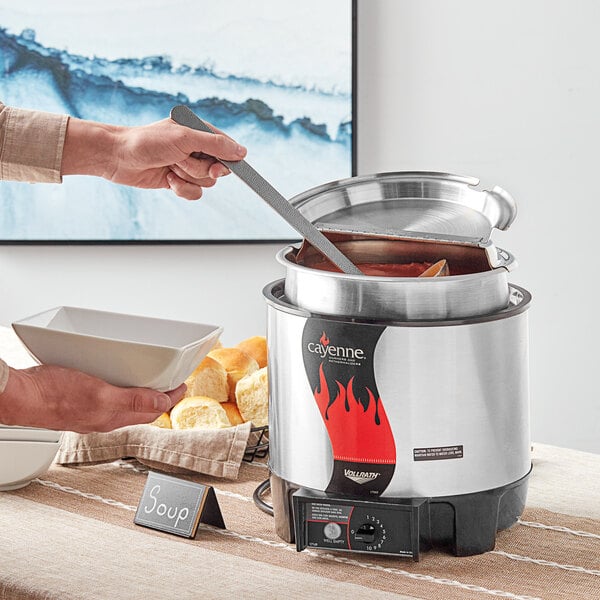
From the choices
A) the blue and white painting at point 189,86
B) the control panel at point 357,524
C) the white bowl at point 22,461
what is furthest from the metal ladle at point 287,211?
the blue and white painting at point 189,86

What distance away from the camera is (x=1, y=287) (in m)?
3.00

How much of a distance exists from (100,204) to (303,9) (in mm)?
891

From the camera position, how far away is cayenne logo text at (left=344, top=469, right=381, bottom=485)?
1.09 meters

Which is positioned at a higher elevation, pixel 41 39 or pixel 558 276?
pixel 41 39

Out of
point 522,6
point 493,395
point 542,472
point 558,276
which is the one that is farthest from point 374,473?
point 522,6

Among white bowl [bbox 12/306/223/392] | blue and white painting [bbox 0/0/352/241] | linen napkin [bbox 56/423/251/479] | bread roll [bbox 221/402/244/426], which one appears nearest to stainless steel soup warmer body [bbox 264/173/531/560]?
white bowl [bbox 12/306/223/392]

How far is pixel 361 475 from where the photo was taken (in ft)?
3.60

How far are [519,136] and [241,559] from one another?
6.40ft

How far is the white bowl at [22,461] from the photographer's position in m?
1.31

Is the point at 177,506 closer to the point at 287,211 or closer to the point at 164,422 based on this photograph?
the point at 164,422

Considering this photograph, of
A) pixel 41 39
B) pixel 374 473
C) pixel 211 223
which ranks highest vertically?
pixel 41 39

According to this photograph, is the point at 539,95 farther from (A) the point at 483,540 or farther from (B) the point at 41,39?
(A) the point at 483,540

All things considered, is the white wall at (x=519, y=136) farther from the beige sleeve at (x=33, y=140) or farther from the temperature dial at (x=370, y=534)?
the temperature dial at (x=370, y=534)

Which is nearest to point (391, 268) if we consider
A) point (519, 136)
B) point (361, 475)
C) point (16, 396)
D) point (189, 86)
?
point (361, 475)
